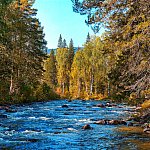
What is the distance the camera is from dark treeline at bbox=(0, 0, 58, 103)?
40094 mm

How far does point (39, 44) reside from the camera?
5631cm

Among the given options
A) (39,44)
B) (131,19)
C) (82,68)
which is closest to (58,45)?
(82,68)

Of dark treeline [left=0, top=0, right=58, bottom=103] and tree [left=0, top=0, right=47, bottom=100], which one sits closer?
dark treeline [left=0, top=0, right=58, bottom=103]

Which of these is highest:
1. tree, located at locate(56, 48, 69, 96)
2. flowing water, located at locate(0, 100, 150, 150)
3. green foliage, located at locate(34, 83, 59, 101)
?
tree, located at locate(56, 48, 69, 96)

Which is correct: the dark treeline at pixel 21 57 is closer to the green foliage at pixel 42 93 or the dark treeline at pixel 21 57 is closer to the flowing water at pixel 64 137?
the green foliage at pixel 42 93

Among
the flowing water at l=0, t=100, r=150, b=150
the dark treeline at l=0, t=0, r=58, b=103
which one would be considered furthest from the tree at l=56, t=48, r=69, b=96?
the flowing water at l=0, t=100, r=150, b=150

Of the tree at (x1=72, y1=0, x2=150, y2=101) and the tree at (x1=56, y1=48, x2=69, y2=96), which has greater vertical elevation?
the tree at (x1=56, y1=48, x2=69, y2=96)

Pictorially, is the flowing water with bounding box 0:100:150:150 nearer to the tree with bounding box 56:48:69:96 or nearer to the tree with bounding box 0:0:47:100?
the tree with bounding box 0:0:47:100

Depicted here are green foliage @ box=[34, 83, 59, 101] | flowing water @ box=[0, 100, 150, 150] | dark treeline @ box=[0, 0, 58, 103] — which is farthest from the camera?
green foliage @ box=[34, 83, 59, 101]

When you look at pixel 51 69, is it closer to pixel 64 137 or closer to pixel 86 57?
pixel 86 57

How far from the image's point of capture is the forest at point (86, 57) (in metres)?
14.2

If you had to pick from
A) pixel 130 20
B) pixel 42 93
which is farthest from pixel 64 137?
pixel 42 93

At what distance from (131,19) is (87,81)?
73.3 meters

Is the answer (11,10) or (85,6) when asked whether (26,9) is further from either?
(85,6)
